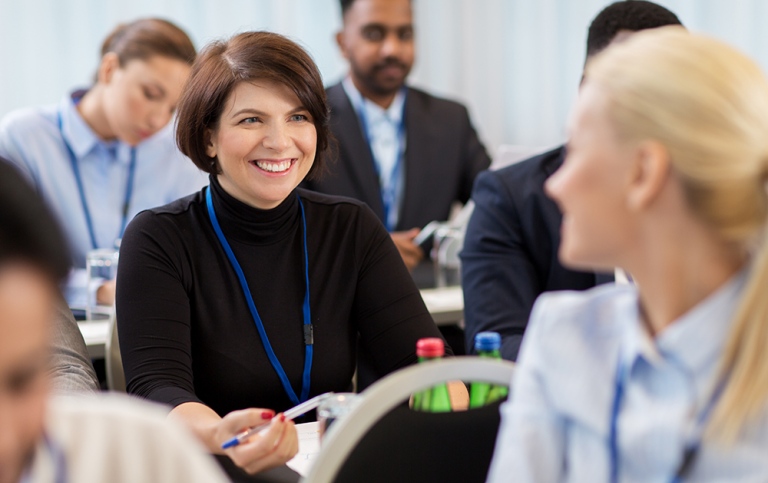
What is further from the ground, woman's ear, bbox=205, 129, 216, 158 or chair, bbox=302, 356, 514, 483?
woman's ear, bbox=205, 129, 216, 158

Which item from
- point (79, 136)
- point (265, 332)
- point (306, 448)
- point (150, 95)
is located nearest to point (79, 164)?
point (79, 136)

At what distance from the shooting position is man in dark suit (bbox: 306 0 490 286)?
388 cm

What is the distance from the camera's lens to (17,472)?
0.75m

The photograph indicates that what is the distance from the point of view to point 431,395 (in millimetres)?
1268

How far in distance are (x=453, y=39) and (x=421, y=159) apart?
1862 mm

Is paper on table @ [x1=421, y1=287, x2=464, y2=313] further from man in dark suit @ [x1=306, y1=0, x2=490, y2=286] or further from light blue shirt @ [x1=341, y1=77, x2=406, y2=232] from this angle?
light blue shirt @ [x1=341, y1=77, x2=406, y2=232]

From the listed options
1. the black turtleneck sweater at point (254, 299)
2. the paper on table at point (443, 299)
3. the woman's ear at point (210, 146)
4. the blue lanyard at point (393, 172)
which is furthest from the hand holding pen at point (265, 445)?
the blue lanyard at point (393, 172)

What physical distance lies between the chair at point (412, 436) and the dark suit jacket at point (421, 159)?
2.55 meters

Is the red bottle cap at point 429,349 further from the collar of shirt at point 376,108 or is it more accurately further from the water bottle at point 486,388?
the collar of shirt at point 376,108

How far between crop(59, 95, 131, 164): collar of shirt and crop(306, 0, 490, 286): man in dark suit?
817mm

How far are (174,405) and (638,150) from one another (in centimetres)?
104

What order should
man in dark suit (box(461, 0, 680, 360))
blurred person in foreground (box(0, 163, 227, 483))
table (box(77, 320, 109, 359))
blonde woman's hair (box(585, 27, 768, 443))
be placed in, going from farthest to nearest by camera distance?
table (box(77, 320, 109, 359))
man in dark suit (box(461, 0, 680, 360))
blonde woman's hair (box(585, 27, 768, 443))
blurred person in foreground (box(0, 163, 227, 483))

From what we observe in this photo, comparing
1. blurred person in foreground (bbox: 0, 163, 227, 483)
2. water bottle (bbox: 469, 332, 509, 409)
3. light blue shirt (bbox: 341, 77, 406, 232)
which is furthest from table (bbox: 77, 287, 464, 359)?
blurred person in foreground (bbox: 0, 163, 227, 483)

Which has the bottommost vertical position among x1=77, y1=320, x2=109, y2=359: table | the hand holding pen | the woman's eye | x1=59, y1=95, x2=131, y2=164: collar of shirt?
x1=77, y1=320, x2=109, y2=359: table
